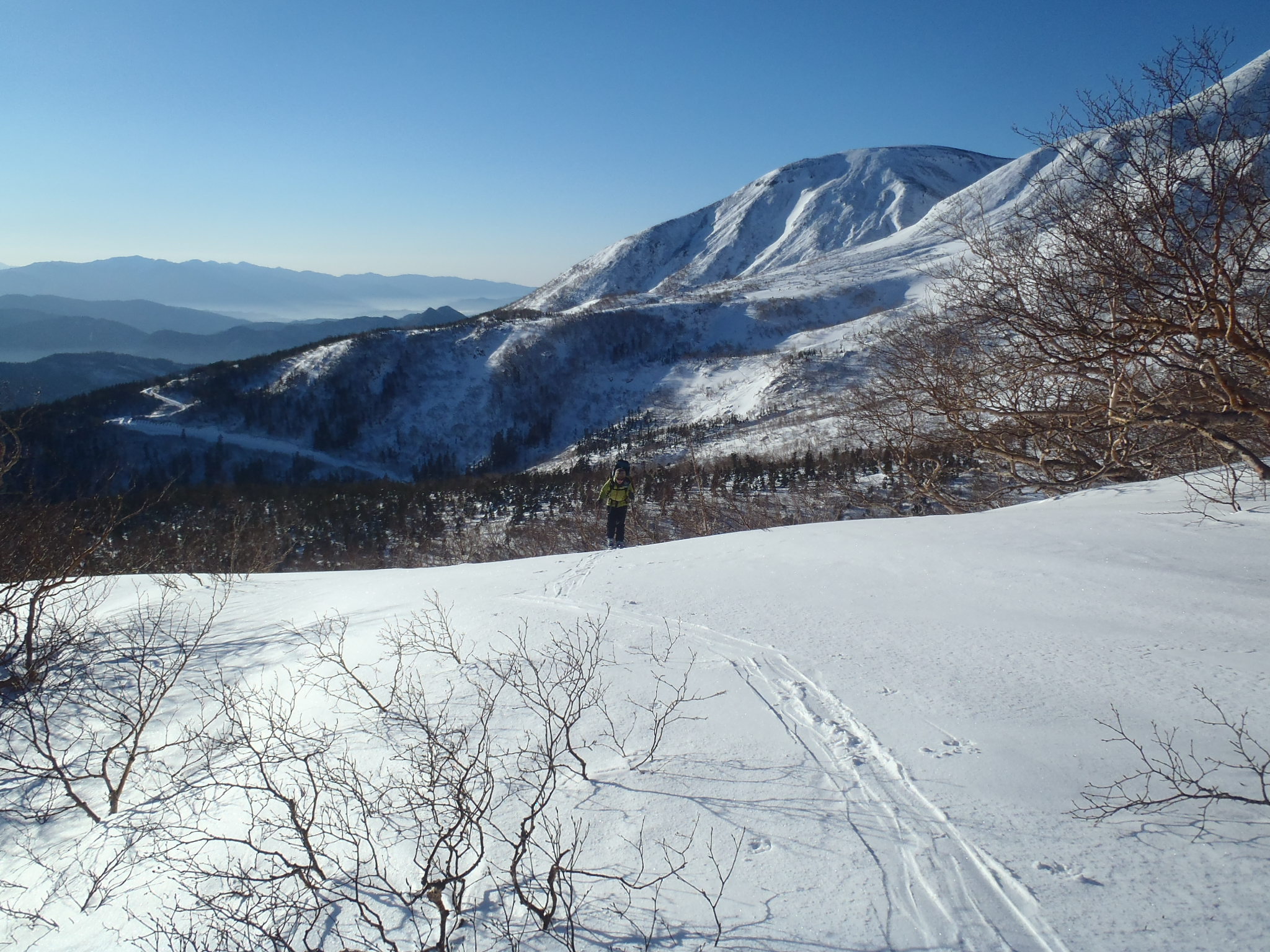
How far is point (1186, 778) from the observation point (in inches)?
105

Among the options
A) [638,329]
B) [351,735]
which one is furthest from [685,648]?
[638,329]

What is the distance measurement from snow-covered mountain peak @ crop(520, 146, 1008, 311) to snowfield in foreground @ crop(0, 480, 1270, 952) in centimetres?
14881

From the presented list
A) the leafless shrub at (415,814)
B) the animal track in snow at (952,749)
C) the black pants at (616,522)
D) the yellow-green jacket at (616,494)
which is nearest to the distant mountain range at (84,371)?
the black pants at (616,522)

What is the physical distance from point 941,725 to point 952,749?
0.83 feet

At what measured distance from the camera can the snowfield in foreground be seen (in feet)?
8.02

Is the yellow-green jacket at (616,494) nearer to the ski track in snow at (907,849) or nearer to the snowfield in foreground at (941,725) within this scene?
the snowfield in foreground at (941,725)

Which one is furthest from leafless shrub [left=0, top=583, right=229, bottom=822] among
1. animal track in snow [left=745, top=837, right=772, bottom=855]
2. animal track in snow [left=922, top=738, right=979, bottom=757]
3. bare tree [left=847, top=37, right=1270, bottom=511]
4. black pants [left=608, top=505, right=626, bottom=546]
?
bare tree [left=847, top=37, right=1270, bottom=511]

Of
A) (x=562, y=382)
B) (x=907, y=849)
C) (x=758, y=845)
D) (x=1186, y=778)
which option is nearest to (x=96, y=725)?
(x=758, y=845)

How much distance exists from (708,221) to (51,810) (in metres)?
201

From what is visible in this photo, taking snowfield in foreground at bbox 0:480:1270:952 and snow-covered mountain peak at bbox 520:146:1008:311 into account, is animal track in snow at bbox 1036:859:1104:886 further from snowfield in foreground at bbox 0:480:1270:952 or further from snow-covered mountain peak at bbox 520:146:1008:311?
snow-covered mountain peak at bbox 520:146:1008:311

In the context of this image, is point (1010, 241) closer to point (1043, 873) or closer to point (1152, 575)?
point (1152, 575)

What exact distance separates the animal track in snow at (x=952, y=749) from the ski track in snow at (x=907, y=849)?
217 mm

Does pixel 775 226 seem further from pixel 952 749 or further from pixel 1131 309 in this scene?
Answer: pixel 952 749

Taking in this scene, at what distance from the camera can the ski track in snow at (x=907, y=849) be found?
234 centimetres
